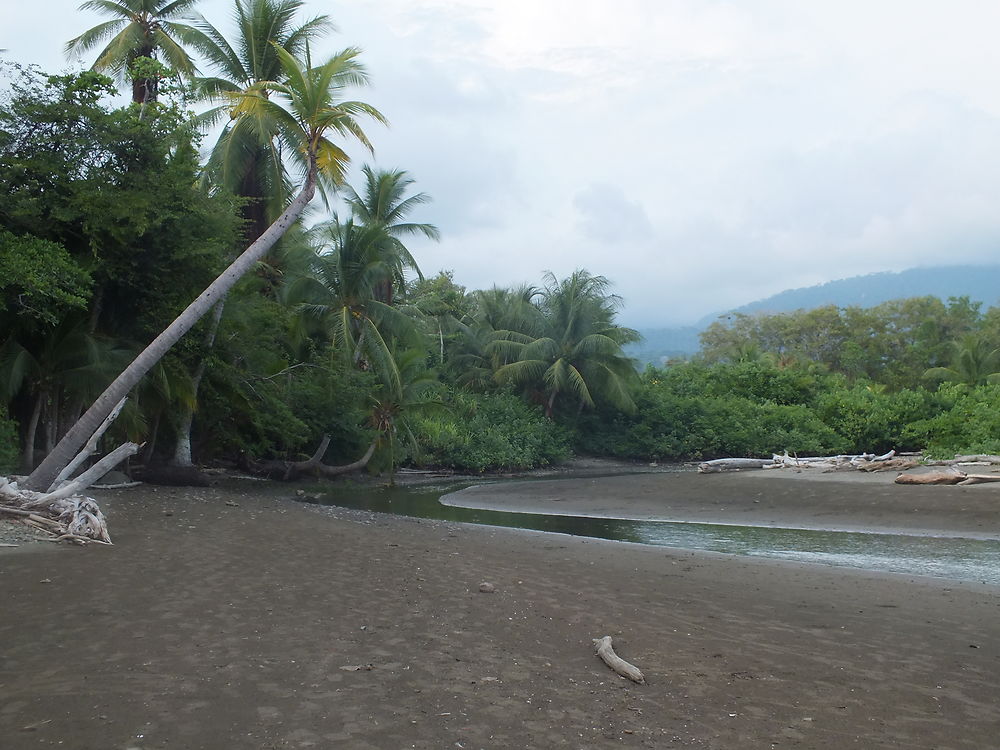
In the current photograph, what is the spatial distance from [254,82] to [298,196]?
1119 cm

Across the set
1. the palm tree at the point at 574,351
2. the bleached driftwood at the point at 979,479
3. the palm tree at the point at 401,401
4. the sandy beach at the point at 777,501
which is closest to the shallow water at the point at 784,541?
the sandy beach at the point at 777,501

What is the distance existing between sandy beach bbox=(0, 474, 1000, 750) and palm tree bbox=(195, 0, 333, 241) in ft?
44.9

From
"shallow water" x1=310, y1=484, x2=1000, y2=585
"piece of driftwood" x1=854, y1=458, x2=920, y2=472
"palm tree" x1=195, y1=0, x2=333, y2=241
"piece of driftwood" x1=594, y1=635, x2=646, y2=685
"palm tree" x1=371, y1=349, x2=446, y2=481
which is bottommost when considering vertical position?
"shallow water" x1=310, y1=484, x2=1000, y2=585

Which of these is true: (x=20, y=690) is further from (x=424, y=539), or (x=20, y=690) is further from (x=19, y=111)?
(x=19, y=111)

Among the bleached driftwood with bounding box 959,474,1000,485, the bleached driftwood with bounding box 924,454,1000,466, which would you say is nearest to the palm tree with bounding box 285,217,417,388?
the bleached driftwood with bounding box 959,474,1000,485

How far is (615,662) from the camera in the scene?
5273 mm

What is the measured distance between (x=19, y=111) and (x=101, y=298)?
11.2 feet

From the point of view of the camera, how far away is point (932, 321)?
4809 cm

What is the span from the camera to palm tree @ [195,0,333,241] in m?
21.5

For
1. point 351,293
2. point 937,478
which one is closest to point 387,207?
point 351,293

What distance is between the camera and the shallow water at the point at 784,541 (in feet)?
35.3

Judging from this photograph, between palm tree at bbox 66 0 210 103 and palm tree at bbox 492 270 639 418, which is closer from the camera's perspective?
palm tree at bbox 66 0 210 103

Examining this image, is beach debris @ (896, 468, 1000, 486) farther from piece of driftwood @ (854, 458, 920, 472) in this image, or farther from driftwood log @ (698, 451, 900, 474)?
driftwood log @ (698, 451, 900, 474)

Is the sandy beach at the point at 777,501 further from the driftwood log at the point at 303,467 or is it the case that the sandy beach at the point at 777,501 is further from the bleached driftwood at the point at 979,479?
the driftwood log at the point at 303,467
